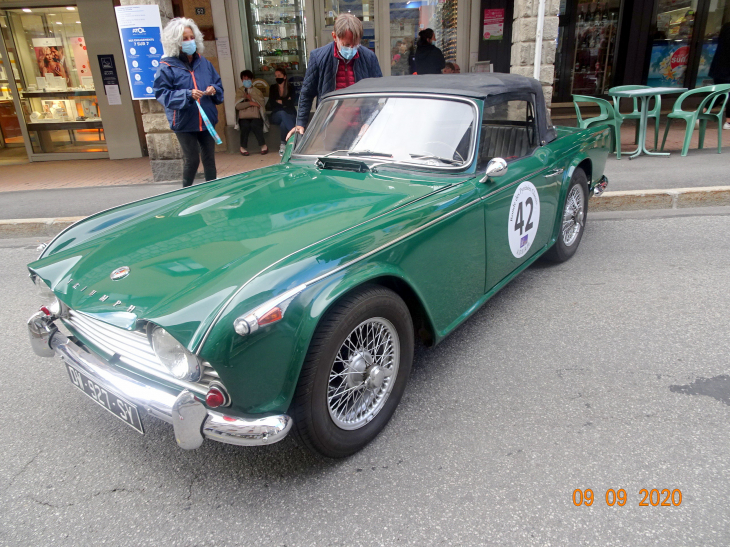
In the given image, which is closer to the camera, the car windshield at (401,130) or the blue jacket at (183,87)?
the car windshield at (401,130)

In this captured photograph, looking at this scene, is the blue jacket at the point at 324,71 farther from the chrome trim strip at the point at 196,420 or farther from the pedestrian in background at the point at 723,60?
the pedestrian in background at the point at 723,60

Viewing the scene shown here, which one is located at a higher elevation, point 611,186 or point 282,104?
point 282,104

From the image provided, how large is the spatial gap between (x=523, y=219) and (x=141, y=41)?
605 centimetres

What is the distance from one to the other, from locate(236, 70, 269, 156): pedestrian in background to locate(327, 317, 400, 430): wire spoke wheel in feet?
26.6

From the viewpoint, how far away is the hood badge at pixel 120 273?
2086mm

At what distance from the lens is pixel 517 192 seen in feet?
10.3

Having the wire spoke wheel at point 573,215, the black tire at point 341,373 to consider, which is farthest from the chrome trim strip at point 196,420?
the wire spoke wheel at point 573,215

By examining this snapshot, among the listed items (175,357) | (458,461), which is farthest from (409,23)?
(175,357)

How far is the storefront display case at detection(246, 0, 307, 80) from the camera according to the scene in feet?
35.1

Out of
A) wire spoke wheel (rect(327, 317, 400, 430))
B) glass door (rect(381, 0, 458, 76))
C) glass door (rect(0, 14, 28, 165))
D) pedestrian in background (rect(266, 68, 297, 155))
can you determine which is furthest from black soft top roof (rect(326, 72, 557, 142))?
glass door (rect(0, 14, 28, 165))

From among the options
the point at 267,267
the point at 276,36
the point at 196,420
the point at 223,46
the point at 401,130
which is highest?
the point at 276,36

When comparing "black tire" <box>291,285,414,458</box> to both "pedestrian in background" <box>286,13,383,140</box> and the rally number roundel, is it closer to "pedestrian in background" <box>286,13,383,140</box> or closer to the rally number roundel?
the rally number roundel
